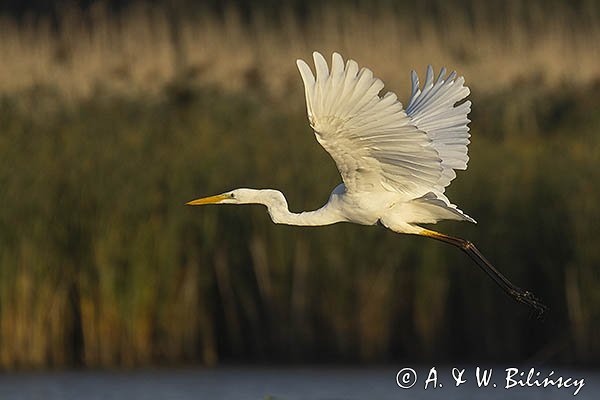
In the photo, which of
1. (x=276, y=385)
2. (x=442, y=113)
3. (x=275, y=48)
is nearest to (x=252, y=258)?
(x=276, y=385)

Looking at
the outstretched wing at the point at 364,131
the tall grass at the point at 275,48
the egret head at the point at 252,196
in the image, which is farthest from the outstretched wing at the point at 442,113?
the tall grass at the point at 275,48

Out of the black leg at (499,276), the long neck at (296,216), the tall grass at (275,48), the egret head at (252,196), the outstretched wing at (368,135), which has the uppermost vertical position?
the tall grass at (275,48)

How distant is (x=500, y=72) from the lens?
1844 cm

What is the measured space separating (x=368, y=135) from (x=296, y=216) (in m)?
0.92

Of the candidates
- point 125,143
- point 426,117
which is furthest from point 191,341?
point 426,117

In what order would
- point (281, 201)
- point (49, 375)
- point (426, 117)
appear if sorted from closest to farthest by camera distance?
1. point (281, 201)
2. point (426, 117)
3. point (49, 375)

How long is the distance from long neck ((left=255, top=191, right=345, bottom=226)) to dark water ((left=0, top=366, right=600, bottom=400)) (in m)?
3.50

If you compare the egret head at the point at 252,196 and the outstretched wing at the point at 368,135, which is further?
the egret head at the point at 252,196

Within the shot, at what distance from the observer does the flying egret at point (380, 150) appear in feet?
24.0

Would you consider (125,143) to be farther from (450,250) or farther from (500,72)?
(500,72)

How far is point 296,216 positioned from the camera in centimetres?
834

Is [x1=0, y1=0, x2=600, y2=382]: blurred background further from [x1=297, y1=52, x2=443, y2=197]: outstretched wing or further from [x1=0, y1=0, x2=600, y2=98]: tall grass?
[x1=297, y1=52, x2=443, y2=197]: outstretched wing

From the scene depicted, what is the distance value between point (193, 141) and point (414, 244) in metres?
2.17

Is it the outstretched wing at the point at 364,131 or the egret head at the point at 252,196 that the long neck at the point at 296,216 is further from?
the outstretched wing at the point at 364,131
